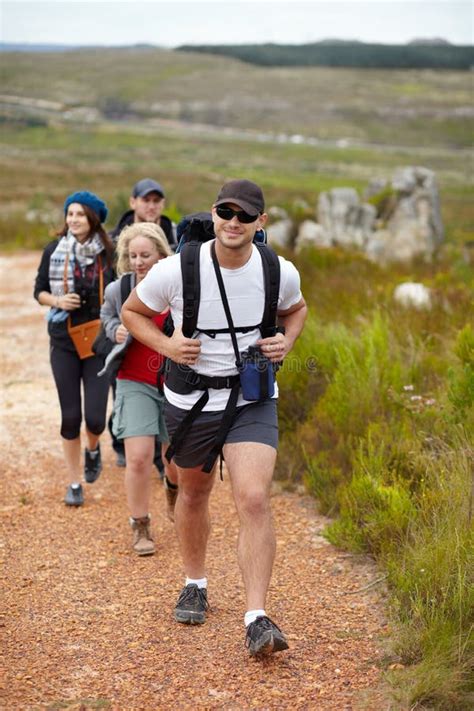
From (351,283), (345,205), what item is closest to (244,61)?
(345,205)

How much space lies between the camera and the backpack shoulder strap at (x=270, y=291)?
4.40 meters

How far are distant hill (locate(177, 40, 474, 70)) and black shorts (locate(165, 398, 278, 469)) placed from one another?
14201 centimetres

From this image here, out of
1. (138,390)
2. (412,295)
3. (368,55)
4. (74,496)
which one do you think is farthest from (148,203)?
(368,55)

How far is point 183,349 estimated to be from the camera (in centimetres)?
429

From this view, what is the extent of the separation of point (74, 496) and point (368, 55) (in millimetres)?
162149

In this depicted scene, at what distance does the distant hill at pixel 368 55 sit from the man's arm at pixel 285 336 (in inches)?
5578

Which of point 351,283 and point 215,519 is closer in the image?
point 215,519

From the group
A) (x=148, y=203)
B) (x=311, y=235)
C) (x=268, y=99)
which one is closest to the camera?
(x=148, y=203)

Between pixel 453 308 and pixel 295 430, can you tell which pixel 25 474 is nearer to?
pixel 295 430

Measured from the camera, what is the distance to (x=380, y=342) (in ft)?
26.5

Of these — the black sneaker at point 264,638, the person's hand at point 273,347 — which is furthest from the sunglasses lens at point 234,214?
the black sneaker at point 264,638

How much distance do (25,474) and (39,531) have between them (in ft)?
4.34

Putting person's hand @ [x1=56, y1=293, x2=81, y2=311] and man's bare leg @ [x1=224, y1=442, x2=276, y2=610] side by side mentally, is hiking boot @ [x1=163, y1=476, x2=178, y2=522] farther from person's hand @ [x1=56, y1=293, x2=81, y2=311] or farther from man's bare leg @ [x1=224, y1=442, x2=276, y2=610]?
man's bare leg @ [x1=224, y1=442, x2=276, y2=610]

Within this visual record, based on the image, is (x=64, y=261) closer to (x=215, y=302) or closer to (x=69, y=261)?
(x=69, y=261)
